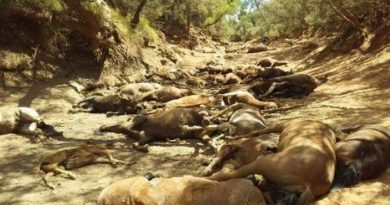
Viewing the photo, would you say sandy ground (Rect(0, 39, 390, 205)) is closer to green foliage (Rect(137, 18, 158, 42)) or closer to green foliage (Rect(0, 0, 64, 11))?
green foliage (Rect(0, 0, 64, 11))

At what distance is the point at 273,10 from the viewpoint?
3631 cm

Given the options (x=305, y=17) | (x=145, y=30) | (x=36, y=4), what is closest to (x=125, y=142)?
(x=36, y=4)

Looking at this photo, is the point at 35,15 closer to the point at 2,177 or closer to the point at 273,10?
the point at 2,177

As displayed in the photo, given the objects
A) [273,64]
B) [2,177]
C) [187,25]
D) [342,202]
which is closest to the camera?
[342,202]

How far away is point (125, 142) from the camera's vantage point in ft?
28.7

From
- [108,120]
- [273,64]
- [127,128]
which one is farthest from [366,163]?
[273,64]

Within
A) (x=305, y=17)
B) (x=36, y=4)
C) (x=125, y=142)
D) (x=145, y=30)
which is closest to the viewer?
(x=125, y=142)

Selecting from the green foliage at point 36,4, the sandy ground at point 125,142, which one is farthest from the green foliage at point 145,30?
the sandy ground at point 125,142

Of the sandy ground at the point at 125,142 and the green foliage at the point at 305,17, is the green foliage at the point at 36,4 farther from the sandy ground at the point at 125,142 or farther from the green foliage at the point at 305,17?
the green foliage at the point at 305,17

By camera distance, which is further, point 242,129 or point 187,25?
point 187,25

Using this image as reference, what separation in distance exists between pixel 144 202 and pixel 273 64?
54.9 ft

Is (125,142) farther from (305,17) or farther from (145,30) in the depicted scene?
(305,17)

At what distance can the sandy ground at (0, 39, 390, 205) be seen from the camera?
612 centimetres

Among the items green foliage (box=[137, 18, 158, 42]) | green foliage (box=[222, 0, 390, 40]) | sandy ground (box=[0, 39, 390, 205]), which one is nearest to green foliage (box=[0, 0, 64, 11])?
sandy ground (box=[0, 39, 390, 205])
